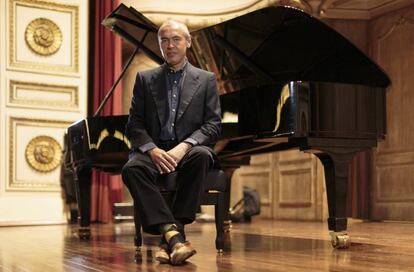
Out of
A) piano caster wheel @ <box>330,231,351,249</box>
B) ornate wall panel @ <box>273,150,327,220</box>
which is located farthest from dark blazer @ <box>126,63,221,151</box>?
ornate wall panel @ <box>273,150,327,220</box>

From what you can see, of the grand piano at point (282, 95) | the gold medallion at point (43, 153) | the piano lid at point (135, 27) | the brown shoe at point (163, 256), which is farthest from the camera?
the gold medallion at point (43, 153)

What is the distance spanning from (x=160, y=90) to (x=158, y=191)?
1.68ft

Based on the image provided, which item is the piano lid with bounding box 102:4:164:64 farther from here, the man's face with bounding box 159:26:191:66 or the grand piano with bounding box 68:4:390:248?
the man's face with bounding box 159:26:191:66

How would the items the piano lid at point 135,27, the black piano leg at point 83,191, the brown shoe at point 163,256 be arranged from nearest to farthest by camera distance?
1. the brown shoe at point 163,256
2. the piano lid at point 135,27
3. the black piano leg at point 83,191

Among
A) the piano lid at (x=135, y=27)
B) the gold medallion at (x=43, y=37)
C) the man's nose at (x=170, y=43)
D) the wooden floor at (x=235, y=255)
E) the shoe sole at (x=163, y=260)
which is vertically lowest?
the wooden floor at (x=235, y=255)

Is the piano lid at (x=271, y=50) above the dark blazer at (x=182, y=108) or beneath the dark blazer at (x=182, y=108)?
above

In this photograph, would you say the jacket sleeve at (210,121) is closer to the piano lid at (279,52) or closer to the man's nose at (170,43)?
the man's nose at (170,43)

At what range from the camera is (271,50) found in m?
3.59

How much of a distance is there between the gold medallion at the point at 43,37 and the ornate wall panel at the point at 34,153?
0.71 m

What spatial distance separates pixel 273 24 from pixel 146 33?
1.03 metres

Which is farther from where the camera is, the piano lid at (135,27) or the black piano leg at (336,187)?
the piano lid at (135,27)

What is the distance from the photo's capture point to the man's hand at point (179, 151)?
265cm

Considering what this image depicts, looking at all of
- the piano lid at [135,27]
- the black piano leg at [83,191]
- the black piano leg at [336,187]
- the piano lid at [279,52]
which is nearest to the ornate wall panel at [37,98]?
the black piano leg at [83,191]

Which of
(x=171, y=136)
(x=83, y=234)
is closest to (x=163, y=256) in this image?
(x=171, y=136)
